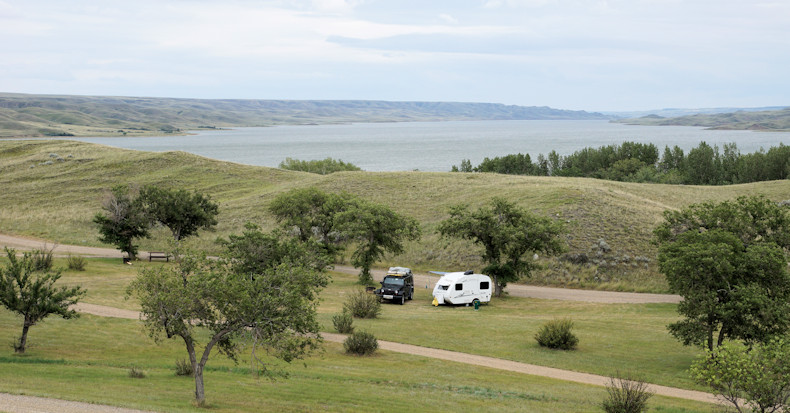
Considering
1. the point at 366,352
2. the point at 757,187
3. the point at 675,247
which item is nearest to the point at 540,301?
the point at 675,247

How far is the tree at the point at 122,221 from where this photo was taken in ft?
149

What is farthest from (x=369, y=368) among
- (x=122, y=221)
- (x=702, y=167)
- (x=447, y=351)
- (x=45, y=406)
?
(x=702, y=167)

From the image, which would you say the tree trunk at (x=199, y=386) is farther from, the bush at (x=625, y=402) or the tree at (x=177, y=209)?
the tree at (x=177, y=209)

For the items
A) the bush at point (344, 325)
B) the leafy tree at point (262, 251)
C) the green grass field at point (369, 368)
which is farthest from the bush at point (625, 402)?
the leafy tree at point (262, 251)

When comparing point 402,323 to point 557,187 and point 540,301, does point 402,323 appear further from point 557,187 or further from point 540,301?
point 557,187

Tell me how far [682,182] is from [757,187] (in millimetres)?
34751

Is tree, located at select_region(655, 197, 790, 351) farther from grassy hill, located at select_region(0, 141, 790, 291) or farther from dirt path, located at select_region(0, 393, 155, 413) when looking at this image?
grassy hill, located at select_region(0, 141, 790, 291)

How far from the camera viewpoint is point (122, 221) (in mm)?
45469

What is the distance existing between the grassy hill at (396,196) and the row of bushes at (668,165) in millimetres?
33017

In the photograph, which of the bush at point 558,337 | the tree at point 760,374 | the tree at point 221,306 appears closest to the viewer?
the tree at point 760,374

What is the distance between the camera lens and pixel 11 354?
2027cm

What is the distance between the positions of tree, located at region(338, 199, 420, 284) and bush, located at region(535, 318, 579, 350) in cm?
1712

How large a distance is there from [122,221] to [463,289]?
87.5ft

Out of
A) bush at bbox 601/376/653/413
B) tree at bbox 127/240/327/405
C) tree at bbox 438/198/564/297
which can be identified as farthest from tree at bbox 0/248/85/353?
tree at bbox 438/198/564/297
